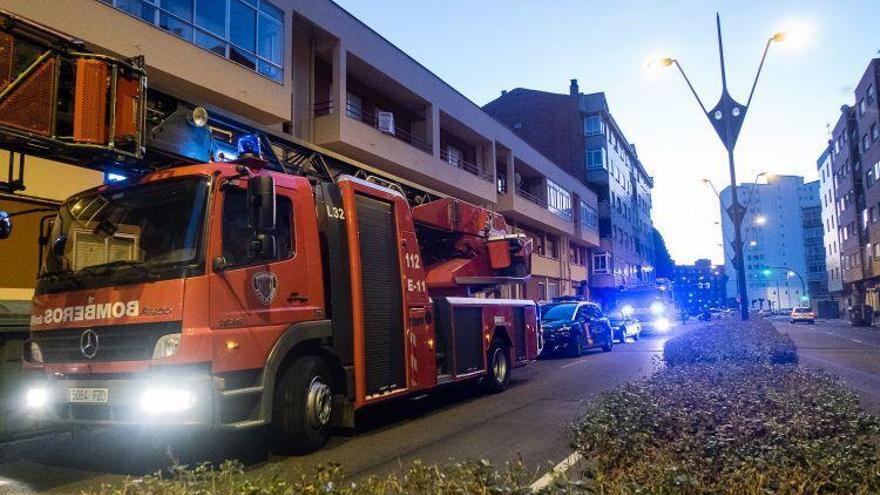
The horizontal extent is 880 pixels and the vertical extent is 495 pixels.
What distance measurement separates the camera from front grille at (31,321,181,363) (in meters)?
5.26

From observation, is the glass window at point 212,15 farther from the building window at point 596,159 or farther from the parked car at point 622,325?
the building window at point 596,159

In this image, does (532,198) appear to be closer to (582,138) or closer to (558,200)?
(558,200)

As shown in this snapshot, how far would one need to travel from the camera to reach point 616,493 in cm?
282

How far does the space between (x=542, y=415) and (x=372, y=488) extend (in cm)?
563

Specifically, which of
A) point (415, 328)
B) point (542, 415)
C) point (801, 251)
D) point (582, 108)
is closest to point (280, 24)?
point (415, 328)

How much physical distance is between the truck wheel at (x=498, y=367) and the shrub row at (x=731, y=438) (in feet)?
16.0

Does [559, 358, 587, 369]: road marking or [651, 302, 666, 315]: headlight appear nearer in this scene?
[559, 358, 587, 369]: road marking

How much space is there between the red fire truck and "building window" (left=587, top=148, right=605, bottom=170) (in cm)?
4669

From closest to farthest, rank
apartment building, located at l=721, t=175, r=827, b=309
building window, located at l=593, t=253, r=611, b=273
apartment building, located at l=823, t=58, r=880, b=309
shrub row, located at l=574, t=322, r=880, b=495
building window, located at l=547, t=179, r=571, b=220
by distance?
shrub row, located at l=574, t=322, r=880, b=495 < building window, located at l=547, t=179, r=571, b=220 < apartment building, located at l=823, t=58, r=880, b=309 < building window, located at l=593, t=253, r=611, b=273 < apartment building, located at l=721, t=175, r=827, b=309

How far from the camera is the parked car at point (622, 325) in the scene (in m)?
26.5

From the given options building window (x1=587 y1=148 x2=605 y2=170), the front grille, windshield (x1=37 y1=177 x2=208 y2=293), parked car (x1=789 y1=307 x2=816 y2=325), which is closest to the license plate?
the front grille

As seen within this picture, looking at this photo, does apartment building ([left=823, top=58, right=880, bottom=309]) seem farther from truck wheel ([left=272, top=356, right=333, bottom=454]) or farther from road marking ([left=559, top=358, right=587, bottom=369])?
truck wheel ([left=272, top=356, right=333, bottom=454])

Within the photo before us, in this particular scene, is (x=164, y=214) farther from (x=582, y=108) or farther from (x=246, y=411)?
(x=582, y=108)

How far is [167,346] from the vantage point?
522cm
